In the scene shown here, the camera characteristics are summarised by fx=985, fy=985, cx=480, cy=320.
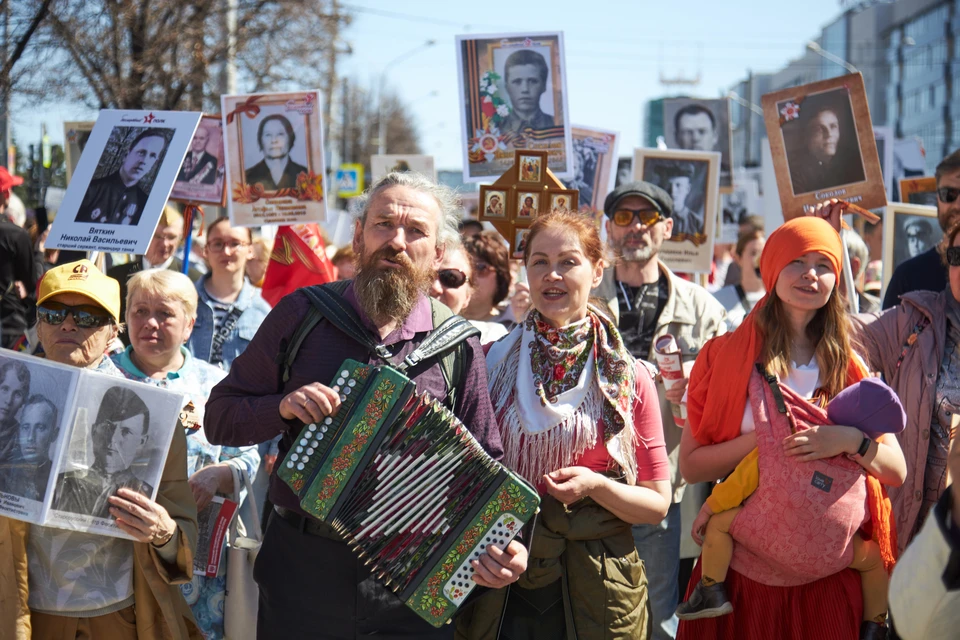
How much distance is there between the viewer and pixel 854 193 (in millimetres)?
5281

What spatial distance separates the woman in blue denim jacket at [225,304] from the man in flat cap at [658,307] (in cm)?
215

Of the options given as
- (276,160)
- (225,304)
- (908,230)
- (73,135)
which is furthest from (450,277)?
(73,135)

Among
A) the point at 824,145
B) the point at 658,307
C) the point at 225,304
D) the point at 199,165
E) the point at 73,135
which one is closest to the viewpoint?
A: the point at 658,307

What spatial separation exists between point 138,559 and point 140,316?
4.01 feet

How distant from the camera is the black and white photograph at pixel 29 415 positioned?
10.3 ft

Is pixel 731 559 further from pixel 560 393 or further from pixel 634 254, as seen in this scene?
pixel 634 254

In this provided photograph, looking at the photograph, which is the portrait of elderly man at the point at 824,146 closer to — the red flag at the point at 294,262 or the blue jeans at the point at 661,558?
the blue jeans at the point at 661,558

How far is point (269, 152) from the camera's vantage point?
20.0 ft

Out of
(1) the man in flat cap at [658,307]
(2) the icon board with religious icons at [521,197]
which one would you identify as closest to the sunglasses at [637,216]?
(1) the man in flat cap at [658,307]

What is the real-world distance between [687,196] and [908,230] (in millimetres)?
1477

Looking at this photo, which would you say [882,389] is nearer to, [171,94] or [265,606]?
[265,606]

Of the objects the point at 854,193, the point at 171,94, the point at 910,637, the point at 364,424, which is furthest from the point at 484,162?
the point at 171,94

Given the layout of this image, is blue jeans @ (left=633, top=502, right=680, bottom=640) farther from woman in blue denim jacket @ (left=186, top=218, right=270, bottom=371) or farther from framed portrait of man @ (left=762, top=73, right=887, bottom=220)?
woman in blue denim jacket @ (left=186, top=218, right=270, bottom=371)

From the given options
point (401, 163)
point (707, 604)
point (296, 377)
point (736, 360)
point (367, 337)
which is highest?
point (401, 163)
